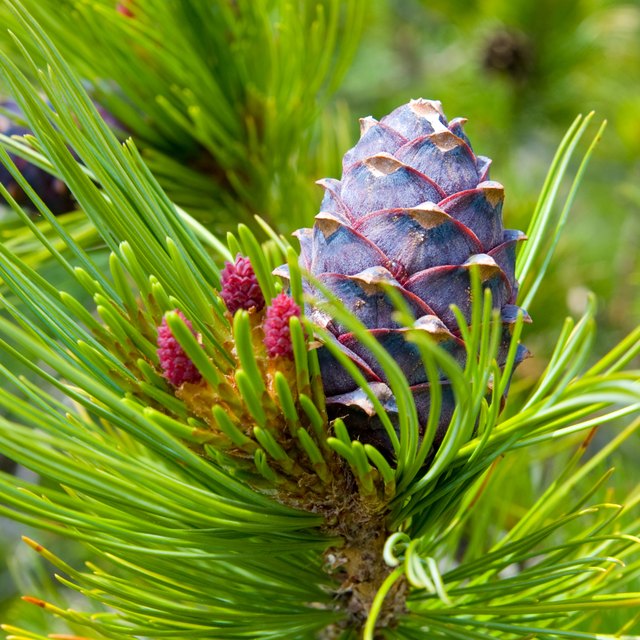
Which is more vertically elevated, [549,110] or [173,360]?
[549,110]

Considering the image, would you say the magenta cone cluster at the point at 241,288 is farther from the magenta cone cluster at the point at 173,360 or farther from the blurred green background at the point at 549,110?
the blurred green background at the point at 549,110

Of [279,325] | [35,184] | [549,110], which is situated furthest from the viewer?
[549,110]

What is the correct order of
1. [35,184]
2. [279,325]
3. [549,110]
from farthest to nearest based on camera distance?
1. [549,110]
2. [35,184]
3. [279,325]

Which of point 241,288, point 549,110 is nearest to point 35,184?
point 241,288

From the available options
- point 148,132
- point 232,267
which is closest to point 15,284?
point 232,267

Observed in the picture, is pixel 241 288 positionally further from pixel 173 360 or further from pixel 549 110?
pixel 549 110

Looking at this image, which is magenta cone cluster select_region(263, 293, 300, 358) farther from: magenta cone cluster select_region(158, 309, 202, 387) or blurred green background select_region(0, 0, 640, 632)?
blurred green background select_region(0, 0, 640, 632)

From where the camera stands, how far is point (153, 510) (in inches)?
15.6

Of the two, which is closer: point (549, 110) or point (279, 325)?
point (279, 325)

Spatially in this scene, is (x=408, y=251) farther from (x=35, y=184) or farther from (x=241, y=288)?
(x=35, y=184)

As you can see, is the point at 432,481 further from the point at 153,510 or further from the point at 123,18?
the point at 123,18

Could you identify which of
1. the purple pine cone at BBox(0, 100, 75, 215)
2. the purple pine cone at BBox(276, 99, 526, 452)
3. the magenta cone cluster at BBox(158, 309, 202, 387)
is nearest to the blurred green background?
the purple pine cone at BBox(0, 100, 75, 215)

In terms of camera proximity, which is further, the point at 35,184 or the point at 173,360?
the point at 35,184

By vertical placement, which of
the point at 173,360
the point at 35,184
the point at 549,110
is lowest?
the point at 173,360
